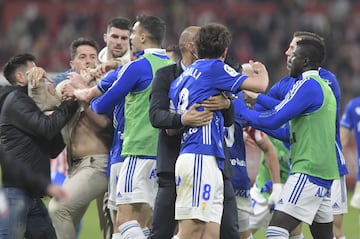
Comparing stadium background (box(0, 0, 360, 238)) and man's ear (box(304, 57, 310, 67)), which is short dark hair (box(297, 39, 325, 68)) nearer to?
man's ear (box(304, 57, 310, 67))

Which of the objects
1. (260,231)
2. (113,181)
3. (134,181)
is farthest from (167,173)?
(260,231)

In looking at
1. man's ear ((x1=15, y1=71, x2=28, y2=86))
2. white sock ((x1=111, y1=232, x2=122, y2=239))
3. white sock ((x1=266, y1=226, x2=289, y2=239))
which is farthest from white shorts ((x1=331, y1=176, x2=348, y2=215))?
man's ear ((x1=15, y1=71, x2=28, y2=86))

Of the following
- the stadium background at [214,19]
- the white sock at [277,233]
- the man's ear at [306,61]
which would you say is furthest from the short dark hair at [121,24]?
the stadium background at [214,19]

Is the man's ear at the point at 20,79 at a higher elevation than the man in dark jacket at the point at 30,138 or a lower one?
higher

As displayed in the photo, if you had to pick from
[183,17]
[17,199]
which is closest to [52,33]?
[183,17]

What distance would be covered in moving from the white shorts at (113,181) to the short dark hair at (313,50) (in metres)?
2.20

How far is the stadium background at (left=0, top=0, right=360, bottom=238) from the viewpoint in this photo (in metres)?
28.4

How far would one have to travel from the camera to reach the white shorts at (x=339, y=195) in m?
10.9

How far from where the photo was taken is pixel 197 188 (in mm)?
8648

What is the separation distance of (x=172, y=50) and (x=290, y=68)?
253 centimetres

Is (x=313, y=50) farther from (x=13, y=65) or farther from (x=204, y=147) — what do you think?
(x=13, y=65)

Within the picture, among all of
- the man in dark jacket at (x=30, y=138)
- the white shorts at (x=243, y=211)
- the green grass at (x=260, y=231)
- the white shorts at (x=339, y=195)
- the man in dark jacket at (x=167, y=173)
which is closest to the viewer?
the man in dark jacket at (x=167, y=173)

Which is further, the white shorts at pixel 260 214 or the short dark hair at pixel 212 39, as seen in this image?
the white shorts at pixel 260 214

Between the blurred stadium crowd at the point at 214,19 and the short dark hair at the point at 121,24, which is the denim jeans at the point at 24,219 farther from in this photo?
the blurred stadium crowd at the point at 214,19
